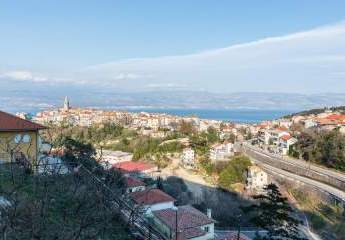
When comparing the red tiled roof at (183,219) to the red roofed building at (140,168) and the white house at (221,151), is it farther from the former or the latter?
the white house at (221,151)

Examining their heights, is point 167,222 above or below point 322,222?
above

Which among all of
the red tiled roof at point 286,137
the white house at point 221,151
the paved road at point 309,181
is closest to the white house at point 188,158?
the white house at point 221,151

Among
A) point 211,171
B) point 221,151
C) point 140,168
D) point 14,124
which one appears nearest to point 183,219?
point 14,124

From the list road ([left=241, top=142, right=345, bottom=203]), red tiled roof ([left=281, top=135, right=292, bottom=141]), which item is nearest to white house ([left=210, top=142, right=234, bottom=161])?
road ([left=241, top=142, right=345, bottom=203])

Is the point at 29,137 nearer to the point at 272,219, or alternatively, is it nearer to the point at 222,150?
the point at 272,219

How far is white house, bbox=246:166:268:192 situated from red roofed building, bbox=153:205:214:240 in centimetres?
2096

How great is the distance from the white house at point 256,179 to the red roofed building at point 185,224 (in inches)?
825

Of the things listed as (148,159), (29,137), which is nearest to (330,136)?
(148,159)

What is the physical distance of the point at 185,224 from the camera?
20.2 meters

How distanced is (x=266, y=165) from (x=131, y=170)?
15063mm

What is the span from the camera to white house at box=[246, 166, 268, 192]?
42.3 meters

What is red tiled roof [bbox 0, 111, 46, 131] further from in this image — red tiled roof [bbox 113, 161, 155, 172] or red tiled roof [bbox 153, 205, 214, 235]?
red tiled roof [bbox 113, 161, 155, 172]

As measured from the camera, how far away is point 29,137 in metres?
14.0

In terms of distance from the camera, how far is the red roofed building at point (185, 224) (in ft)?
63.1
